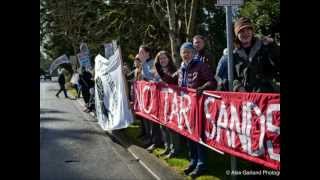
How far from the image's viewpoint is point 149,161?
9.48 m

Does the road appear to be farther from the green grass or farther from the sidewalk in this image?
the green grass

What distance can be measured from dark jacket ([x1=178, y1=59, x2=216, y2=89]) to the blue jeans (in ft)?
2.84

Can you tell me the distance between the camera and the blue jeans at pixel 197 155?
25.7 feet

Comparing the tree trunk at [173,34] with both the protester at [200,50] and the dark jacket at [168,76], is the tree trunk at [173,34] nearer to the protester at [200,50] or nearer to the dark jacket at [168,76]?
the dark jacket at [168,76]

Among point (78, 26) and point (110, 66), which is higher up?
point (78, 26)

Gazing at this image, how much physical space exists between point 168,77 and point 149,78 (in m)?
1.73

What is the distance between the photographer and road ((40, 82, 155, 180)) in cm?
879

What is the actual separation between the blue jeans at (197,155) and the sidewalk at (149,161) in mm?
296

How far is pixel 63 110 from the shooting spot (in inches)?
862

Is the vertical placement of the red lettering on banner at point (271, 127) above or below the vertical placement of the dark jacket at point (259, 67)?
below

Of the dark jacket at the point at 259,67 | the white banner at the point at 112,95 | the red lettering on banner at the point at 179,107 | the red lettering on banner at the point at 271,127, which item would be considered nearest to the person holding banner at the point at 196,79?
the red lettering on banner at the point at 179,107
